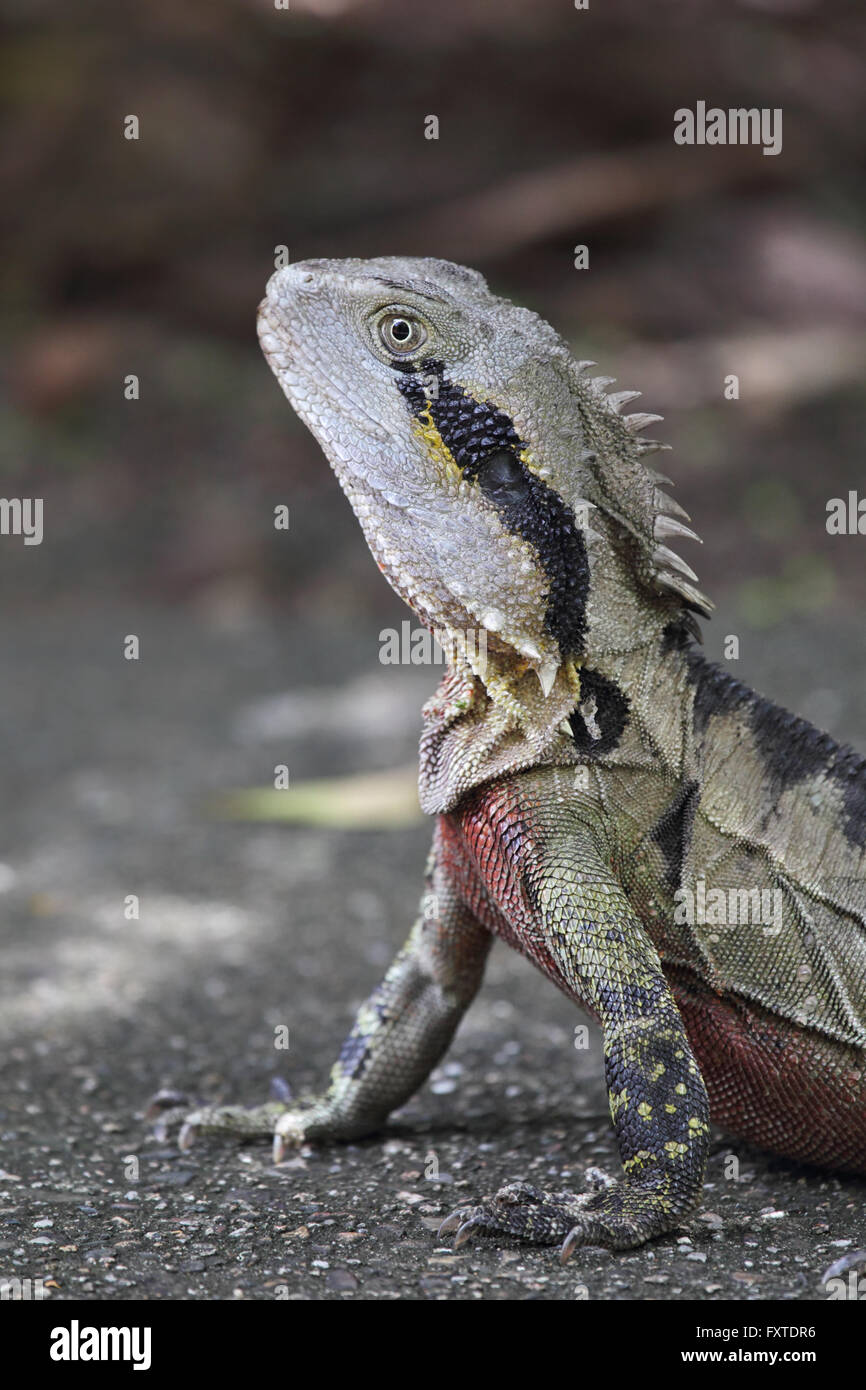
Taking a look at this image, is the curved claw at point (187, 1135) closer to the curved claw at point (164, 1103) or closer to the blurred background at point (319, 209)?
the curved claw at point (164, 1103)

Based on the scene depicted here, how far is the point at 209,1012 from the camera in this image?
6.47 m

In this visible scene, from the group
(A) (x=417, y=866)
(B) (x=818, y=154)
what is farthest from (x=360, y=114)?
(A) (x=417, y=866)

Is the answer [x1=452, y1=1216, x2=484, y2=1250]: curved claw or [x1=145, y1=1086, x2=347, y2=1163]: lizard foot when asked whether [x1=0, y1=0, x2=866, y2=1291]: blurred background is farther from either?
[x1=452, y1=1216, x2=484, y2=1250]: curved claw

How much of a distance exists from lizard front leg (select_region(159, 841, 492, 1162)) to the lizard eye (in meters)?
1.75

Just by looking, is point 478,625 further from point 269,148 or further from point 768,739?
point 269,148

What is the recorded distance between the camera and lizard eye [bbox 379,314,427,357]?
4.22 metres

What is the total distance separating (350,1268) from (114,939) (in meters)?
3.82

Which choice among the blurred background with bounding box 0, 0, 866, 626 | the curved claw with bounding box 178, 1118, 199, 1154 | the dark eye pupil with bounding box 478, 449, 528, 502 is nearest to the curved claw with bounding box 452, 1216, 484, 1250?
the curved claw with bounding box 178, 1118, 199, 1154

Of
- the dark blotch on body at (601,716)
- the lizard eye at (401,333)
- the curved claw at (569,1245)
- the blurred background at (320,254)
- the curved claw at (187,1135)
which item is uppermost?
the blurred background at (320,254)

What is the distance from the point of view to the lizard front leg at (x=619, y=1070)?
378 centimetres

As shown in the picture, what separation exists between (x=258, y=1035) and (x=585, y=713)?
2748mm

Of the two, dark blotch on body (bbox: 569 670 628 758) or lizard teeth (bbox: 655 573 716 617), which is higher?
lizard teeth (bbox: 655 573 716 617)

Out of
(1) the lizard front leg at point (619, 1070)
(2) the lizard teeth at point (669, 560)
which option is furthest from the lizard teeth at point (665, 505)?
(1) the lizard front leg at point (619, 1070)

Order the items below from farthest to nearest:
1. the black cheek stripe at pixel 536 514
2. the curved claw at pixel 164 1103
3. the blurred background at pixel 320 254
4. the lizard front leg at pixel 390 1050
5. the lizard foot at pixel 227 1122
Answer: the blurred background at pixel 320 254 < the curved claw at pixel 164 1103 < the lizard foot at pixel 227 1122 < the lizard front leg at pixel 390 1050 < the black cheek stripe at pixel 536 514
